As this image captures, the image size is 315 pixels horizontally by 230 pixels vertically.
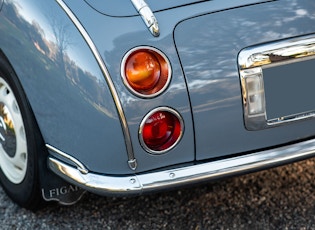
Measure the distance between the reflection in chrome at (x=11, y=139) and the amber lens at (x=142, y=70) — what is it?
0.76m

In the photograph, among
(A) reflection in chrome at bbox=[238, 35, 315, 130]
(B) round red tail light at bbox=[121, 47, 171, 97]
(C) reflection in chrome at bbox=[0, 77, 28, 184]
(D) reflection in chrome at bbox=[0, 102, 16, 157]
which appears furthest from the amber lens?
(D) reflection in chrome at bbox=[0, 102, 16, 157]

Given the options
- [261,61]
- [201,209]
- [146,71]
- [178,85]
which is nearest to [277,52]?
[261,61]

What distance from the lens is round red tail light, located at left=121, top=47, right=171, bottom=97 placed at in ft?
8.89

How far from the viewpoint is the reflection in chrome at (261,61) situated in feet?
9.06

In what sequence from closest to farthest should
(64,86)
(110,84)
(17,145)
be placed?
1. (110,84)
2. (64,86)
3. (17,145)

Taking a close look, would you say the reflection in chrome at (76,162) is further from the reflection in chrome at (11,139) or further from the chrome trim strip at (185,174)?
the reflection in chrome at (11,139)

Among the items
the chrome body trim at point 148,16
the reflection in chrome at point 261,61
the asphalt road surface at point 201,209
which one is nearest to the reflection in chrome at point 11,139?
the asphalt road surface at point 201,209

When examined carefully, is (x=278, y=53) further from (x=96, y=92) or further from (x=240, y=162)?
(x=96, y=92)

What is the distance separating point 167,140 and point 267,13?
665 mm

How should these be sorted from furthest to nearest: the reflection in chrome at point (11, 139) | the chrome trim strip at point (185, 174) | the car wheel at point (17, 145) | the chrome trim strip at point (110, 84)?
the reflection in chrome at point (11, 139) → the car wheel at point (17, 145) → the chrome trim strip at point (185, 174) → the chrome trim strip at point (110, 84)

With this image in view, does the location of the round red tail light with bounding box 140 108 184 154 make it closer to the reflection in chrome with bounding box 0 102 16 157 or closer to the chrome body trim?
the chrome body trim

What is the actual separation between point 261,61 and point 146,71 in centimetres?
47

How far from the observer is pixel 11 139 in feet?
11.3

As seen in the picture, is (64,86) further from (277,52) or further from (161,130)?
(277,52)
